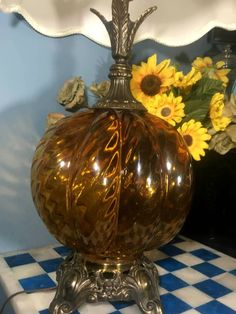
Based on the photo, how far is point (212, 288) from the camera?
65cm

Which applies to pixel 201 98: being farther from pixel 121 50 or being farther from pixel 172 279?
pixel 172 279

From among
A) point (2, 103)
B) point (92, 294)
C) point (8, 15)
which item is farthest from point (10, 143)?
point (92, 294)

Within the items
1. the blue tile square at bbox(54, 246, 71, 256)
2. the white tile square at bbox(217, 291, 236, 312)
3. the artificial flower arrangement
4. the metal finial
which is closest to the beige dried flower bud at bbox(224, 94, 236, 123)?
the artificial flower arrangement

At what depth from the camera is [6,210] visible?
77 centimetres

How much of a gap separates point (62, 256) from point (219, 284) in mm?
332

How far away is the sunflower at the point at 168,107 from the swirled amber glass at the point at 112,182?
103mm

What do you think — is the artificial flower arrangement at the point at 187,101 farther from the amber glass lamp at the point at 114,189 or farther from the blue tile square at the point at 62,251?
the blue tile square at the point at 62,251

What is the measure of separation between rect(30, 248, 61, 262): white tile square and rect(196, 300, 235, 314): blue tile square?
13.0 inches

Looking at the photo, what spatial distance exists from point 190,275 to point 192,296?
83 mm

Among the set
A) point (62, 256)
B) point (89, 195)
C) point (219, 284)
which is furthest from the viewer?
point (62, 256)

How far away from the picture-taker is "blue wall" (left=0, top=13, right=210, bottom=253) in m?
0.73

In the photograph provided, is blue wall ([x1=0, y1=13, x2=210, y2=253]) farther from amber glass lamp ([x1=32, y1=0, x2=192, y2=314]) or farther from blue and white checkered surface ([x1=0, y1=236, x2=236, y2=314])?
amber glass lamp ([x1=32, y1=0, x2=192, y2=314])

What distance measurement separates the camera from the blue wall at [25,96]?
0.73 metres

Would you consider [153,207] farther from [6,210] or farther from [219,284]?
[6,210]
